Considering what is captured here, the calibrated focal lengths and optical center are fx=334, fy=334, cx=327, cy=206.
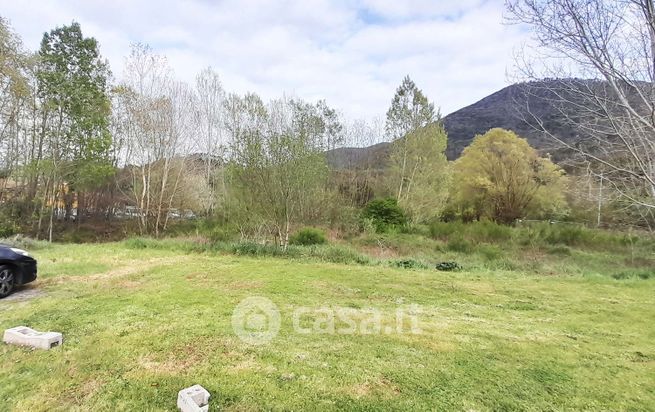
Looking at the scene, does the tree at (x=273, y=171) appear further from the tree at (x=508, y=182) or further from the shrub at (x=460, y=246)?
the tree at (x=508, y=182)

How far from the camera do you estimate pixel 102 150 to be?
1521 cm

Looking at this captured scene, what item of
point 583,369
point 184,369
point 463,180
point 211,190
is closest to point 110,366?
point 184,369

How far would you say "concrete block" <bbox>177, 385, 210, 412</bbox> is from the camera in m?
1.94

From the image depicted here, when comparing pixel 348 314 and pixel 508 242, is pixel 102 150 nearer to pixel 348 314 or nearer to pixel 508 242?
pixel 348 314

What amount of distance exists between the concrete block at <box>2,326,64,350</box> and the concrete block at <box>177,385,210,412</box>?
1.72 m

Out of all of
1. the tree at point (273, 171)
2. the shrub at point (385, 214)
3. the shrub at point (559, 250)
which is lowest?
the shrub at point (559, 250)

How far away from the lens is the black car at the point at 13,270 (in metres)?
4.96

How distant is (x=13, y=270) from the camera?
509 cm

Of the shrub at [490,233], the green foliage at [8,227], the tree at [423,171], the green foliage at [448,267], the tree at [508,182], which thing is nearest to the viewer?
the green foliage at [448,267]

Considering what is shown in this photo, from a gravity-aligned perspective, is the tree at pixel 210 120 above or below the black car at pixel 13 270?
above

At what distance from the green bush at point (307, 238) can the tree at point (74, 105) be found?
10.1m

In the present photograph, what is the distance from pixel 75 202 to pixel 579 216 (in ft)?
89.1

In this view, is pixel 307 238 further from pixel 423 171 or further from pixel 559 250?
pixel 559 250

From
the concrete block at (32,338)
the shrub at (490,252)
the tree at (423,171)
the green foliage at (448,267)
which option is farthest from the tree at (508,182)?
the concrete block at (32,338)
